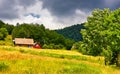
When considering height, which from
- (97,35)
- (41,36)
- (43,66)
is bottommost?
(43,66)

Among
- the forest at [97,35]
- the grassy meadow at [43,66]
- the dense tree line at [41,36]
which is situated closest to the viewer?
the grassy meadow at [43,66]

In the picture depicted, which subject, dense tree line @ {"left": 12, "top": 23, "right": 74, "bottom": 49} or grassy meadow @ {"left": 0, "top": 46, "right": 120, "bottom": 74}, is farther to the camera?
dense tree line @ {"left": 12, "top": 23, "right": 74, "bottom": 49}

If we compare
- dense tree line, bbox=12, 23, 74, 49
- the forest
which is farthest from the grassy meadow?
dense tree line, bbox=12, 23, 74, 49

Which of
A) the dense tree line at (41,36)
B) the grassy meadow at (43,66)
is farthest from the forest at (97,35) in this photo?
the grassy meadow at (43,66)

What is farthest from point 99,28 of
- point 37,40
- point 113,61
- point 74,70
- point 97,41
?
point 37,40

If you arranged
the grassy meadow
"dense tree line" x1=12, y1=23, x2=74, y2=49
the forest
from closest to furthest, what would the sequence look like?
1. the grassy meadow
2. the forest
3. "dense tree line" x1=12, y1=23, x2=74, y2=49

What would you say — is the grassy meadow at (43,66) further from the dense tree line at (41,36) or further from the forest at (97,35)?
the dense tree line at (41,36)

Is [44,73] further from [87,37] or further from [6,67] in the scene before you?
[87,37]

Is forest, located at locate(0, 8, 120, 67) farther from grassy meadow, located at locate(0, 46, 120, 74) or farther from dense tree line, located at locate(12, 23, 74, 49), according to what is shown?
grassy meadow, located at locate(0, 46, 120, 74)

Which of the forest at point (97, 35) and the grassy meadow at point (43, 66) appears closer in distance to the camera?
the grassy meadow at point (43, 66)

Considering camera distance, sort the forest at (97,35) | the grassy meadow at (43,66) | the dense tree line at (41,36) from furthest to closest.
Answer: the dense tree line at (41,36)
the forest at (97,35)
the grassy meadow at (43,66)

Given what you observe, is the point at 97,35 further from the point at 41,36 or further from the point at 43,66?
the point at 41,36

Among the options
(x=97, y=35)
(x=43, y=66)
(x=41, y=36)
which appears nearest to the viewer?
(x=43, y=66)

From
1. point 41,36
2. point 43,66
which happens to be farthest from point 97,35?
point 41,36
